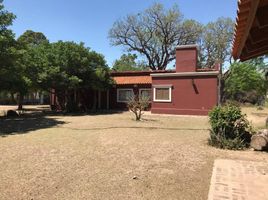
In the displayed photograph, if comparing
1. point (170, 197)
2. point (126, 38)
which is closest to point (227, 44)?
point (126, 38)

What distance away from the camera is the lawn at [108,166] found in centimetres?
583

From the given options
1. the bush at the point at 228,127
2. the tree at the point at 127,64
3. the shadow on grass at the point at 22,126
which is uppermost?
the tree at the point at 127,64

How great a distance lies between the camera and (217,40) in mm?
48594

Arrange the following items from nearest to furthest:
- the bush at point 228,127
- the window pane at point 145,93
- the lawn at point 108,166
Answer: the lawn at point 108,166, the bush at point 228,127, the window pane at point 145,93

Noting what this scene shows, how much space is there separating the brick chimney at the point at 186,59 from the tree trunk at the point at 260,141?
50.8 ft

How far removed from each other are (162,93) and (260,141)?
1621cm

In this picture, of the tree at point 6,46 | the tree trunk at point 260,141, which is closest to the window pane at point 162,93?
the tree at point 6,46

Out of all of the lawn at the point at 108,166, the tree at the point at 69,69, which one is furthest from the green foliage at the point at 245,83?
the lawn at the point at 108,166

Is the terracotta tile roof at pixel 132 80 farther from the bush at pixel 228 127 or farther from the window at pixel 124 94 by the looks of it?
the bush at pixel 228 127

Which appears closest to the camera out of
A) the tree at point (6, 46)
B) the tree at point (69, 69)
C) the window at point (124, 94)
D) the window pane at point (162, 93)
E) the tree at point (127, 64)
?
the tree at point (6, 46)

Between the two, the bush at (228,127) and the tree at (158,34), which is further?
the tree at (158,34)

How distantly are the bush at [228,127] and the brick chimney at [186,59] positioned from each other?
14686 mm

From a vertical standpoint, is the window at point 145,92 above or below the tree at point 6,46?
below

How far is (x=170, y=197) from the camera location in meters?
5.57
